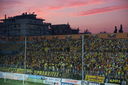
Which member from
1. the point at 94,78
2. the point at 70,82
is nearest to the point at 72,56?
the point at 70,82

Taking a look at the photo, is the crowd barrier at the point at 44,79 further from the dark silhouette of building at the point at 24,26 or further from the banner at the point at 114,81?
the dark silhouette of building at the point at 24,26

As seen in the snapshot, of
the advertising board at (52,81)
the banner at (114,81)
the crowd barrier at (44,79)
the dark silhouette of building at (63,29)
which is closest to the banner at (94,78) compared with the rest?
the crowd barrier at (44,79)

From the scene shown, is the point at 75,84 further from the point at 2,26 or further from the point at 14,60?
the point at 2,26

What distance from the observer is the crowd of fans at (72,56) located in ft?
37.9

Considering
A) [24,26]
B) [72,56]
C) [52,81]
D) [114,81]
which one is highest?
[24,26]

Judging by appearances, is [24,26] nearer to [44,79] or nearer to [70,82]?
[44,79]

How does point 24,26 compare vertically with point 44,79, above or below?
above

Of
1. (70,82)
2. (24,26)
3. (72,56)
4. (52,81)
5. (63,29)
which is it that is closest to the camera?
(70,82)

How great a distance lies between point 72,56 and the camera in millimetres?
14469

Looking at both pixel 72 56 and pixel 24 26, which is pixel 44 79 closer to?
pixel 72 56

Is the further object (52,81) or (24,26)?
(24,26)

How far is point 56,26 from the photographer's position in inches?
793

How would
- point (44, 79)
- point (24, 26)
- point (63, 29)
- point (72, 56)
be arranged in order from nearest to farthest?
point (44, 79) → point (72, 56) → point (63, 29) → point (24, 26)

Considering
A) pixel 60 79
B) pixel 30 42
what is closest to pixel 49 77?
pixel 60 79
